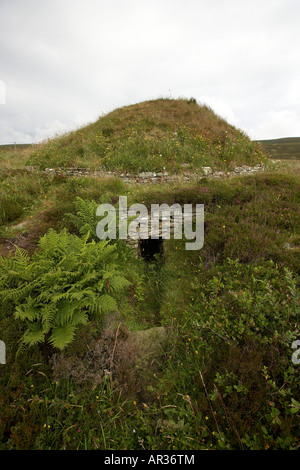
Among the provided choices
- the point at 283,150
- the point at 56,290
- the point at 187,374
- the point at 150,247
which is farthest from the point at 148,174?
the point at 283,150

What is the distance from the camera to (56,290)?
3160mm

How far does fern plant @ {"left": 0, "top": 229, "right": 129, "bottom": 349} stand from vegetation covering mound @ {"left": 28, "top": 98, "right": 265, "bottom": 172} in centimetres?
848

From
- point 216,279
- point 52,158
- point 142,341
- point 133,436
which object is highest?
point 52,158


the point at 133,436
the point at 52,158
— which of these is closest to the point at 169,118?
the point at 52,158

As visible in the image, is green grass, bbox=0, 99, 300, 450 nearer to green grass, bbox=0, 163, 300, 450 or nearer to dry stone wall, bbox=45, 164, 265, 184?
green grass, bbox=0, 163, 300, 450

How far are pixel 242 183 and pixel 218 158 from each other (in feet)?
18.6

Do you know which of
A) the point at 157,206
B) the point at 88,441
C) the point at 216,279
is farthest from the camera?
the point at 157,206

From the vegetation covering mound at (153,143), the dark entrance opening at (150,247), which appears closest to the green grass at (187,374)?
the dark entrance opening at (150,247)

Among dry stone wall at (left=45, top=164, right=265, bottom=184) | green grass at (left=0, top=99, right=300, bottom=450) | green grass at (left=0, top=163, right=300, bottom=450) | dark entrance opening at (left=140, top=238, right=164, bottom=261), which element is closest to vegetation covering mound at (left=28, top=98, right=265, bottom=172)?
dry stone wall at (left=45, top=164, right=265, bottom=184)

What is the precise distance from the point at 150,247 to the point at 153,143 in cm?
840

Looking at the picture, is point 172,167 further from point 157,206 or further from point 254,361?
point 254,361

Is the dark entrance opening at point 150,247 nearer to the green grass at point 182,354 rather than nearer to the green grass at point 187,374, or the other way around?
the green grass at point 182,354

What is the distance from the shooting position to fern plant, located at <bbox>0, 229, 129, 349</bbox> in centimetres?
281

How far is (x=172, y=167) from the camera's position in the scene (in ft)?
37.9
